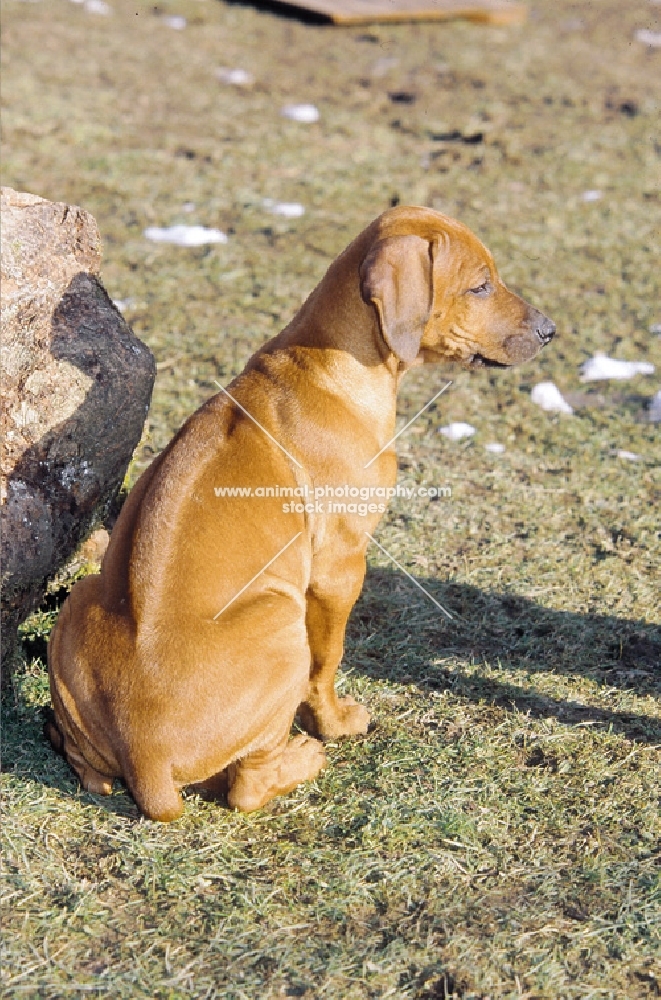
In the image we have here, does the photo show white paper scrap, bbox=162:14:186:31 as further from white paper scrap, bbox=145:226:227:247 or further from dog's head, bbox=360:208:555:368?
dog's head, bbox=360:208:555:368

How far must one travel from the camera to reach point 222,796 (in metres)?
4.10

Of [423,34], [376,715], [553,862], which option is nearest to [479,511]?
[376,715]

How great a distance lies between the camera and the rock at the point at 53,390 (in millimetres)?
4352

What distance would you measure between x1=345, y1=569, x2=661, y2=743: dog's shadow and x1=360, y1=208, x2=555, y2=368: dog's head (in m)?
1.33

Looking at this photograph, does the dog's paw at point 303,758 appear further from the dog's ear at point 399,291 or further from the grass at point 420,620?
the dog's ear at point 399,291

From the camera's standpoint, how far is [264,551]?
3.90 meters

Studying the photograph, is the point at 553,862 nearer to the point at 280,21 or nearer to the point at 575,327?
the point at 575,327

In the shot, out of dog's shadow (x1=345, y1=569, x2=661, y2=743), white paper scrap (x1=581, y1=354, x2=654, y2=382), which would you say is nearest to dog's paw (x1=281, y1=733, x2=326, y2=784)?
dog's shadow (x1=345, y1=569, x2=661, y2=743)

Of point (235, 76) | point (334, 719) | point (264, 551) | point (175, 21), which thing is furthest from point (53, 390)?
point (175, 21)

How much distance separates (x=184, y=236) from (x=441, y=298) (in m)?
5.21

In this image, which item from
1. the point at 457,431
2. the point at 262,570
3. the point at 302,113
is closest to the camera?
the point at 262,570

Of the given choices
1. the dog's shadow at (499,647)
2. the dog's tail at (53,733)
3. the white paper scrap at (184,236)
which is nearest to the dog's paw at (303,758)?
the dog's shadow at (499,647)

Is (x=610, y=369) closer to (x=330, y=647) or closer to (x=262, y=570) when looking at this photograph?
(x=330, y=647)

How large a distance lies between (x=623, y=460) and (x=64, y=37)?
31.5ft
